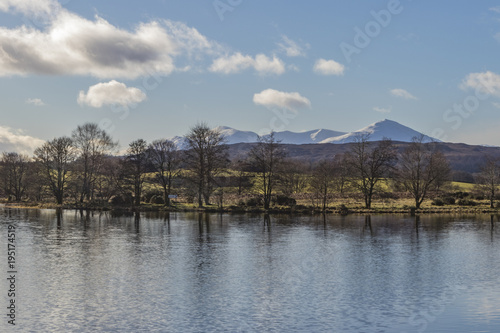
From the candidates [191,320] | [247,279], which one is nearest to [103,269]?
[247,279]

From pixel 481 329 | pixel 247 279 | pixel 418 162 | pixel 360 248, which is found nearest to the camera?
pixel 481 329

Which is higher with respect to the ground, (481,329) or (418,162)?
(418,162)

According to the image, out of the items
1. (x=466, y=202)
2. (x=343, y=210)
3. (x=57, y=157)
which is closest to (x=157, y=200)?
(x=57, y=157)

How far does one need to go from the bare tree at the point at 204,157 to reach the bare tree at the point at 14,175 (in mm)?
47588

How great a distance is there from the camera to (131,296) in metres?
22.0

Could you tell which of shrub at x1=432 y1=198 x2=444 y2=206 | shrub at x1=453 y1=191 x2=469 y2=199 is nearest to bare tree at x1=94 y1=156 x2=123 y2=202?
shrub at x1=432 y1=198 x2=444 y2=206

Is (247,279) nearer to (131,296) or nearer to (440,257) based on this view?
(131,296)

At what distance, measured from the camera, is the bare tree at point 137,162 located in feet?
280

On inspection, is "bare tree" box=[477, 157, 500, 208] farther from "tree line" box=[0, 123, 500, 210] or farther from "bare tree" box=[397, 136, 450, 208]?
"bare tree" box=[397, 136, 450, 208]

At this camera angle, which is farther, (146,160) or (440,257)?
(146,160)

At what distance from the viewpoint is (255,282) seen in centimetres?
2498

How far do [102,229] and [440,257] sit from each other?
116 feet

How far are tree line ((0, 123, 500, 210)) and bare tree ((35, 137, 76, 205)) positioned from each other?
186 mm

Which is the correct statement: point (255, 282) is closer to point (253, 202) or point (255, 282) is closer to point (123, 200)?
point (253, 202)
